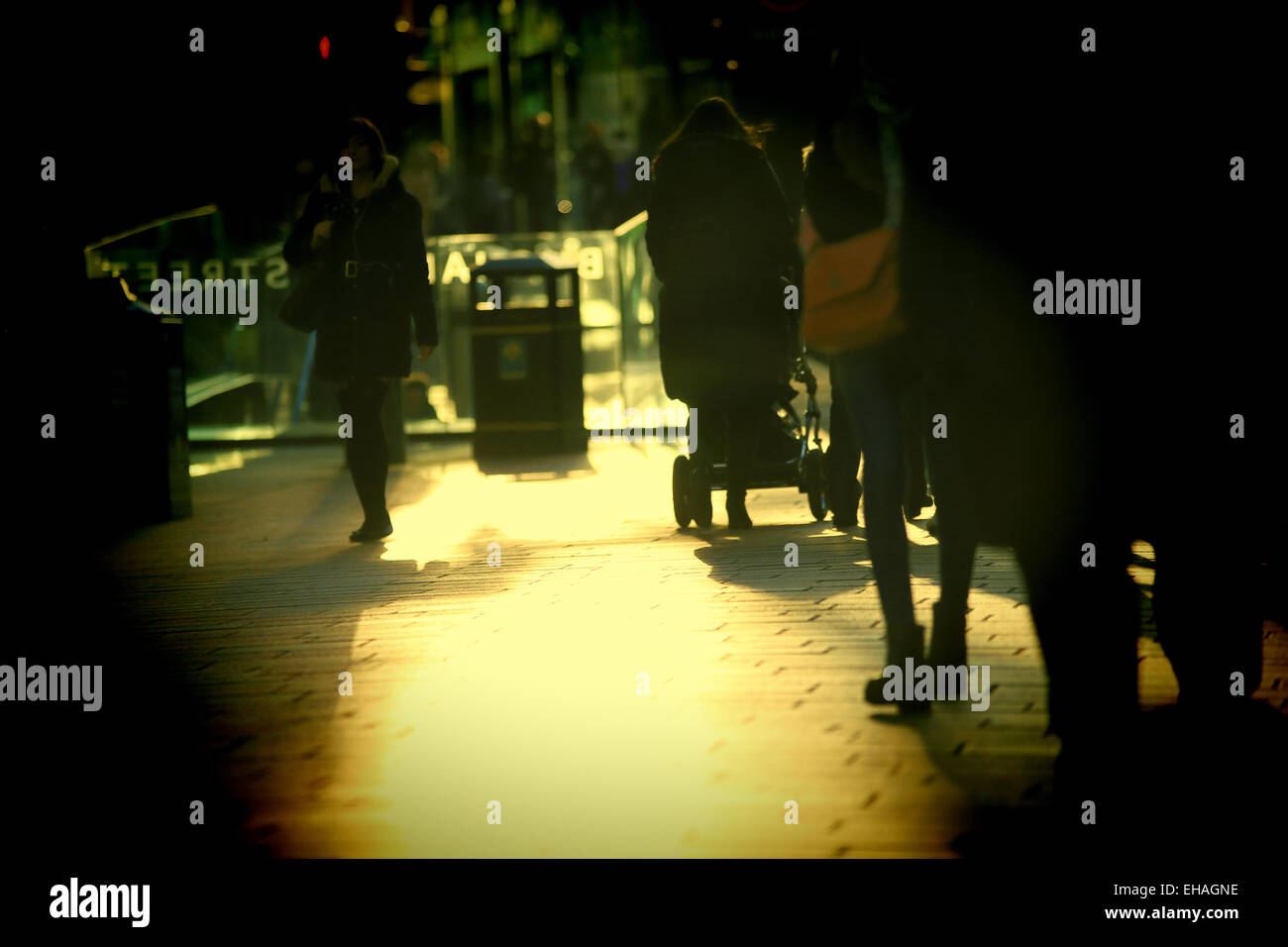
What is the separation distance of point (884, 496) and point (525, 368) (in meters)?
8.38

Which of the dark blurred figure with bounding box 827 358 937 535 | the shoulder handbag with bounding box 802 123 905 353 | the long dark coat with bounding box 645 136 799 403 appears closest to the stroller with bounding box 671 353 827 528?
the dark blurred figure with bounding box 827 358 937 535

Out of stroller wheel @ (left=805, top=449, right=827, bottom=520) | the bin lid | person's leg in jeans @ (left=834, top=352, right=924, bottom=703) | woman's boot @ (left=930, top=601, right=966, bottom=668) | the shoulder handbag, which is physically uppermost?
the shoulder handbag

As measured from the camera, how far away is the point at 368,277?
7684 millimetres

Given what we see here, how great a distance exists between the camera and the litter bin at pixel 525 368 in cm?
1241

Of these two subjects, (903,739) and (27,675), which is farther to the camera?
(27,675)

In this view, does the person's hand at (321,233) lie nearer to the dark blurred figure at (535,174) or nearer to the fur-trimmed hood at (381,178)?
the fur-trimmed hood at (381,178)

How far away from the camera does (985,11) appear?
365 cm

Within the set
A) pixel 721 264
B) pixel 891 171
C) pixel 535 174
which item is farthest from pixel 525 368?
pixel 891 171

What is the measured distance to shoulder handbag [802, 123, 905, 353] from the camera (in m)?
3.88

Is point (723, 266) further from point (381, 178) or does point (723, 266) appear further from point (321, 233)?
point (321, 233)

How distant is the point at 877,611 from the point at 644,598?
90cm

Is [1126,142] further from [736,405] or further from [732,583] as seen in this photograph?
[736,405]

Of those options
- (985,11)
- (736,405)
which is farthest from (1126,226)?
(736,405)

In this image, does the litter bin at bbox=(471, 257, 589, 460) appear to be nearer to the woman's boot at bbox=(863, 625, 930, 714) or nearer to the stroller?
the stroller
